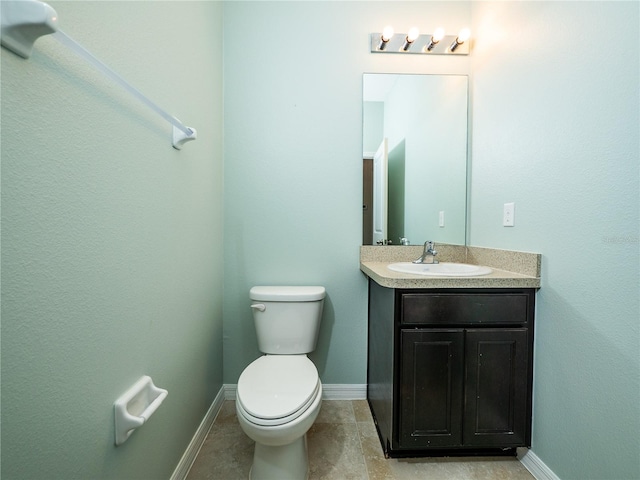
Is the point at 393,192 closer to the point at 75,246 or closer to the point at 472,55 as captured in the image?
the point at 472,55

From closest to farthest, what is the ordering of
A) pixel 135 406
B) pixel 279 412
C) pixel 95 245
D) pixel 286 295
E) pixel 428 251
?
1. pixel 95 245
2. pixel 135 406
3. pixel 279 412
4. pixel 286 295
5. pixel 428 251

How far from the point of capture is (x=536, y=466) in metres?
1.24

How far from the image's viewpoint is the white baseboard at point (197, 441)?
1.19 meters

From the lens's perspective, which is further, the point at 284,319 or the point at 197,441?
the point at 284,319

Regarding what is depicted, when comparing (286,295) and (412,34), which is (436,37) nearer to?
(412,34)

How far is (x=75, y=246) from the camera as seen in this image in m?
0.67

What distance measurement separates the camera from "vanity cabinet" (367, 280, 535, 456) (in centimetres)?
124

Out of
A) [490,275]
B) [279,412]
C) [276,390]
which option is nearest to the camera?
[279,412]

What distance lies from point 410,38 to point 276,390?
1.94 metres

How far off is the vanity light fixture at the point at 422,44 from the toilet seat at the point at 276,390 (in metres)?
1.80

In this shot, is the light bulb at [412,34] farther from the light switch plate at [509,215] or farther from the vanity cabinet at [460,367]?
the vanity cabinet at [460,367]

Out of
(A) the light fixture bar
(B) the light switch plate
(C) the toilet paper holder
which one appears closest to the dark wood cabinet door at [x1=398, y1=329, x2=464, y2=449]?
(B) the light switch plate

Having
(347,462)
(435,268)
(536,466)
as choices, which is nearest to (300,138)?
(435,268)

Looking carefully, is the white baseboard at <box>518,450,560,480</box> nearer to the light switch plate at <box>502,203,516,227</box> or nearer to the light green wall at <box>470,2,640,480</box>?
the light green wall at <box>470,2,640,480</box>
